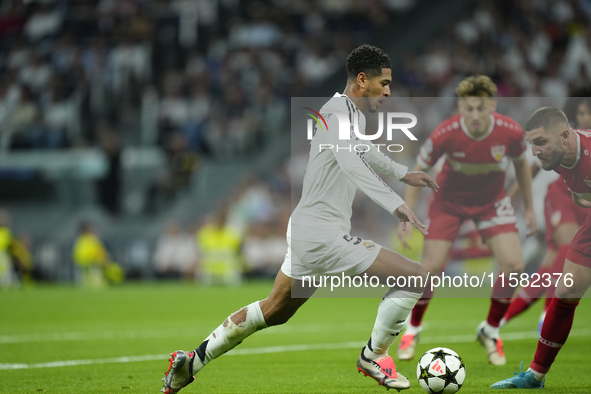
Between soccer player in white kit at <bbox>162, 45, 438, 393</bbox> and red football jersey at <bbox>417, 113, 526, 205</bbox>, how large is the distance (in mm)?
2239

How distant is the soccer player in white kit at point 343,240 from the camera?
16.3 feet

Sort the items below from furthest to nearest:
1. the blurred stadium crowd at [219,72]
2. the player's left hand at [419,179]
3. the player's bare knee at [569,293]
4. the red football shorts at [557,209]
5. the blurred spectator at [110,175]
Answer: the blurred spectator at [110,175], the blurred stadium crowd at [219,72], the red football shorts at [557,209], the player's bare knee at [569,293], the player's left hand at [419,179]

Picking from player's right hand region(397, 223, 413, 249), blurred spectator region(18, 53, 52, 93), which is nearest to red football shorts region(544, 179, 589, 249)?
player's right hand region(397, 223, 413, 249)

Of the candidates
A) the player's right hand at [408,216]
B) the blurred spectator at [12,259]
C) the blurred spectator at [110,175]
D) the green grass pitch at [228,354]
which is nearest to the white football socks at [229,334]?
the green grass pitch at [228,354]

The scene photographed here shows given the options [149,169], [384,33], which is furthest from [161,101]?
[384,33]

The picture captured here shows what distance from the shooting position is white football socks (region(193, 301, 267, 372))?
5.25m

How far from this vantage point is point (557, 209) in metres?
8.33

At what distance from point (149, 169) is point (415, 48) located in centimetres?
794

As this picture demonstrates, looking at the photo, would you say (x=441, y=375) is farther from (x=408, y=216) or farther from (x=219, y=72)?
(x=219, y=72)

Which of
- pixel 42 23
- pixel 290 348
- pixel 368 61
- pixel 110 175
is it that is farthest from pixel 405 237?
pixel 42 23

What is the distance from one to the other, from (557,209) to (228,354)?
3.89m

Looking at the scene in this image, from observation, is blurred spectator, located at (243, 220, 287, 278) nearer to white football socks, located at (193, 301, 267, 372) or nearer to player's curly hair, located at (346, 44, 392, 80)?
white football socks, located at (193, 301, 267, 372)

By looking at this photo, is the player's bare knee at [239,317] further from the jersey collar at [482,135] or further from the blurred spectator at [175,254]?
the blurred spectator at [175,254]

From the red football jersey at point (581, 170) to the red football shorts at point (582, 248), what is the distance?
0.24 metres
